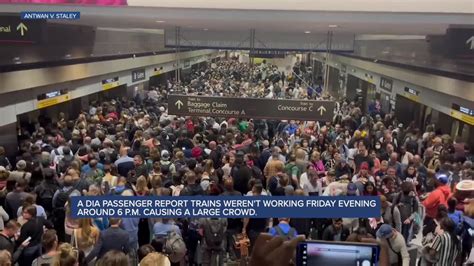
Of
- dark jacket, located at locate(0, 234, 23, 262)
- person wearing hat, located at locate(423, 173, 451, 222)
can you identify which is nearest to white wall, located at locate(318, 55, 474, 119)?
person wearing hat, located at locate(423, 173, 451, 222)

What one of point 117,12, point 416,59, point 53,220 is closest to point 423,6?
point 117,12

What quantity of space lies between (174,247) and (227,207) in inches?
36.2

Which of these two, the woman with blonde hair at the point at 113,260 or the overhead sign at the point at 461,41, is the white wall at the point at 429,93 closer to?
the overhead sign at the point at 461,41

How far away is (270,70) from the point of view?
27625mm

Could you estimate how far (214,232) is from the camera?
5.82 m

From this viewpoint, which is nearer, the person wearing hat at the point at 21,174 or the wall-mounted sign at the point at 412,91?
the person wearing hat at the point at 21,174

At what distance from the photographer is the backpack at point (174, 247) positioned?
5277 millimetres

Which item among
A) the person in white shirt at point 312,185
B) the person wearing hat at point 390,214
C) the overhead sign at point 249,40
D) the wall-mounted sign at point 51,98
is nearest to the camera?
the person wearing hat at point 390,214

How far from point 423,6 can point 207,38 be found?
639 centimetres

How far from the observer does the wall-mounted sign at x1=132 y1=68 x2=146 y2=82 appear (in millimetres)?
20987

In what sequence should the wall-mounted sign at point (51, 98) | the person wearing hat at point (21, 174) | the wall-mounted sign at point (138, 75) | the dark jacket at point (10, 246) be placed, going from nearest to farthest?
1. the dark jacket at point (10, 246)
2. the person wearing hat at point (21, 174)
3. the wall-mounted sign at point (51, 98)
4. the wall-mounted sign at point (138, 75)

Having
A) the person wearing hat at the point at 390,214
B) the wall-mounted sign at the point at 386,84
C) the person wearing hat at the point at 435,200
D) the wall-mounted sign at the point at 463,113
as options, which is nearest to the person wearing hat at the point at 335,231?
the person wearing hat at the point at 390,214

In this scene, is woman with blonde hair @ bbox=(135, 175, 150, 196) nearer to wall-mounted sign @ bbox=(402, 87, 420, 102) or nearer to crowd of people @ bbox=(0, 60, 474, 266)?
crowd of people @ bbox=(0, 60, 474, 266)

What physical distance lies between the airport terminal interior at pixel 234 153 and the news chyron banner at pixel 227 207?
13cm
